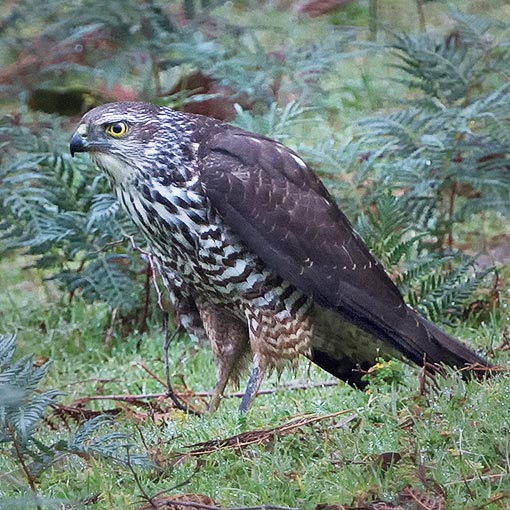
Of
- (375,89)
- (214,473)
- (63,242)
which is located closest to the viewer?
(214,473)

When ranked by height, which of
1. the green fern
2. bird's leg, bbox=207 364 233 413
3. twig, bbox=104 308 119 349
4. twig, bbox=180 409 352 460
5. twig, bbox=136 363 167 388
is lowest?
twig, bbox=104 308 119 349

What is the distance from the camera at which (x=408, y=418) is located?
4621 mm

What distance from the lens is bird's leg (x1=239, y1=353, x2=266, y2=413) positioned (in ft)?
17.8

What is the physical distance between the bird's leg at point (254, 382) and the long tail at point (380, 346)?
41 centimetres

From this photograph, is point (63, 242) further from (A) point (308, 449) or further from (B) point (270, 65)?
(A) point (308, 449)

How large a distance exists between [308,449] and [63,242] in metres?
3.25

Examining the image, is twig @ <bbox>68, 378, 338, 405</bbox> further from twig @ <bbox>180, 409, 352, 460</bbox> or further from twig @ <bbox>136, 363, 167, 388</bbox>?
Result: twig @ <bbox>180, 409, 352, 460</bbox>

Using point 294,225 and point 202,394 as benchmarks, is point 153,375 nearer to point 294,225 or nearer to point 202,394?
point 202,394

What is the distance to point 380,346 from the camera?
19.1 feet

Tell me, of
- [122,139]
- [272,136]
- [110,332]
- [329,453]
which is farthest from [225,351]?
[272,136]

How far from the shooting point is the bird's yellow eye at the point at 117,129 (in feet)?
18.1

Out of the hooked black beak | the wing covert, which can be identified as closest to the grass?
the wing covert

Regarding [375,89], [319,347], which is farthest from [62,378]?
[375,89]

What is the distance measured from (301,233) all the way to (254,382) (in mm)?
742
